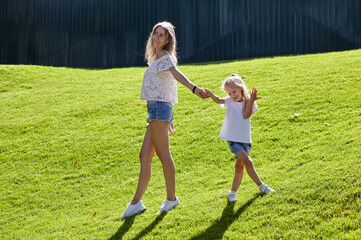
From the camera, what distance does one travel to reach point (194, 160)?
267 inches

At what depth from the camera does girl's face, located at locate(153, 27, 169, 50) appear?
15.2 ft

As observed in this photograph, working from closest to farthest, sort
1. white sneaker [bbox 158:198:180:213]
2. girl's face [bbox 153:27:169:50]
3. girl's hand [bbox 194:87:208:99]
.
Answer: girl's hand [bbox 194:87:208:99]
girl's face [bbox 153:27:169:50]
white sneaker [bbox 158:198:180:213]

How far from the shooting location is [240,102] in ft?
15.3

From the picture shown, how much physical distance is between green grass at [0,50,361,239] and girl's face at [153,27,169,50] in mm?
1779

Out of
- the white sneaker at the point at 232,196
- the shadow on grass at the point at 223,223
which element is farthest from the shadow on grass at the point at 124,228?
the white sneaker at the point at 232,196

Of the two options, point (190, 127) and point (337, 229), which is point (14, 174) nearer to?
point (190, 127)

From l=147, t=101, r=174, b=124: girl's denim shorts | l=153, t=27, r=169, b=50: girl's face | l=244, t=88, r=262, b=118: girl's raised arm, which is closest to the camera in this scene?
l=244, t=88, r=262, b=118: girl's raised arm

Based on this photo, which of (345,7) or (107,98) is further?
(345,7)

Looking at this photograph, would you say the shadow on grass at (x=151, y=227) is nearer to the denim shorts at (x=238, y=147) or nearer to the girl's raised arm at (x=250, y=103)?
the denim shorts at (x=238, y=147)

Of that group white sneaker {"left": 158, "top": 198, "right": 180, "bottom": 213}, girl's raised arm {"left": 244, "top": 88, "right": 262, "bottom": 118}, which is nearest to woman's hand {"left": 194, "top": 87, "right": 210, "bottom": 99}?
girl's raised arm {"left": 244, "top": 88, "right": 262, "bottom": 118}

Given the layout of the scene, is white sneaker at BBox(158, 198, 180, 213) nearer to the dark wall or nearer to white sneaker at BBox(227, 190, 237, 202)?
white sneaker at BBox(227, 190, 237, 202)

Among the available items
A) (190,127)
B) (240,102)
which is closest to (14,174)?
(190,127)

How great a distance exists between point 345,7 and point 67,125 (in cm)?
895

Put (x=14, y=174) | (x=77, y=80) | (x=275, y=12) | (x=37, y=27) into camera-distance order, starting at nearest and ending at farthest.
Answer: (x=14, y=174) < (x=77, y=80) < (x=275, y=12) < (x=37, y=27)
